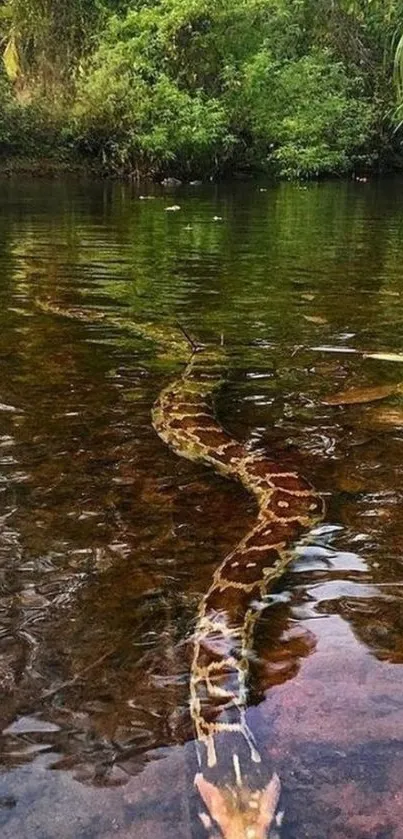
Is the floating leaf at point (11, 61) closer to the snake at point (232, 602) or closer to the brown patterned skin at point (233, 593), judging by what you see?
the snake at point (232, 602)

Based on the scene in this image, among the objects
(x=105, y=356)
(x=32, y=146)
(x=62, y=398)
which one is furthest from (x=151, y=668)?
(x=32, y=146)

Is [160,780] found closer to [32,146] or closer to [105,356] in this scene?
[105,356]

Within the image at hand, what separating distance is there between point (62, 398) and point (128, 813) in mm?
4641

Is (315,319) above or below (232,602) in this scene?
above

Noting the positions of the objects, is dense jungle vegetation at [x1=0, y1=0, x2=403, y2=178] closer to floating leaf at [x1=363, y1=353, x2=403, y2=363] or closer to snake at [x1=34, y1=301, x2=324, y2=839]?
floating leaf at [x1=363, y1=353, x2=403, y2=363]

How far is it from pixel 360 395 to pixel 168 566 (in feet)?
10.9

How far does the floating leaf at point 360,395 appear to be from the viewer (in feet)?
22.9

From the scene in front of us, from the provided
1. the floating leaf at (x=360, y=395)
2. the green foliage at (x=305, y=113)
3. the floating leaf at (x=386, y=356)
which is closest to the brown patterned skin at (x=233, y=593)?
the floating leaf at (x=360, y=395)

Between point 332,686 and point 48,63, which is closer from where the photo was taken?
point 332,686

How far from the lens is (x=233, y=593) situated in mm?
3986

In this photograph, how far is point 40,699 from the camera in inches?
127

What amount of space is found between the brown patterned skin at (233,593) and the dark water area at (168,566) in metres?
0.07

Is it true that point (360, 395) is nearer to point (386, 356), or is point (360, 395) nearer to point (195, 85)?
point (386, 356)

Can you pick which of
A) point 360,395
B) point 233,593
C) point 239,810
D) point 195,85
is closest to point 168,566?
point 233,593
